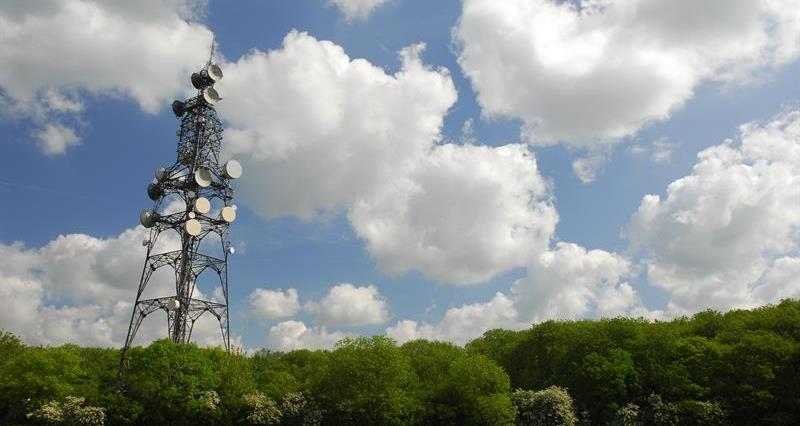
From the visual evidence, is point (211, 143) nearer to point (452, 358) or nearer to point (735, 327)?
point (452, 358)

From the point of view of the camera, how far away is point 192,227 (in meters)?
63.7

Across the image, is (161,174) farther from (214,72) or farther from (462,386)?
(462,386)

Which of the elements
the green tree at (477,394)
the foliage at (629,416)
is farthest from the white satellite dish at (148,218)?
the foliage at (629,416)

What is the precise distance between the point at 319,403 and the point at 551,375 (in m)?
27.7

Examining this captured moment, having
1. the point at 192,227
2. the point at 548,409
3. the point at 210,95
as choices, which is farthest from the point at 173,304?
the point at 548,409

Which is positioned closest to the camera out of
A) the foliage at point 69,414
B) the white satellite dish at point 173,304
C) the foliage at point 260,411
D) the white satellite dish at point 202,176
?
the foliage at point 69,414

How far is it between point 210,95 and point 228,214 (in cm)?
1415

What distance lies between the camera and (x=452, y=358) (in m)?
77.4

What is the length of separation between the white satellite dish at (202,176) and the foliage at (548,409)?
42.1 meters

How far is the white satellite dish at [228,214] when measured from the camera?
6719 centimetres

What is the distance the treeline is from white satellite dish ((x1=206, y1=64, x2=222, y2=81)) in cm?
3051

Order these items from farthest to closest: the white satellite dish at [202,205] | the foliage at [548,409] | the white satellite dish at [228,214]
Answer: the white satellite dish at [228,214]
the white satellite dish at [202,205]
the foliage at [548,409]

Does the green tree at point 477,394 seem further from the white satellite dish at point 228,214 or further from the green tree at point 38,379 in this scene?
the green tree at point 38,379

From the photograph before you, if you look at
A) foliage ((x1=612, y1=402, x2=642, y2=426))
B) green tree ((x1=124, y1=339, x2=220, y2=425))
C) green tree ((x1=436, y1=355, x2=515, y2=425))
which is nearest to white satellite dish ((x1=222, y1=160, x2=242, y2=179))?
green tree ((x1=124, y1=339, x2=220, y2=425))
